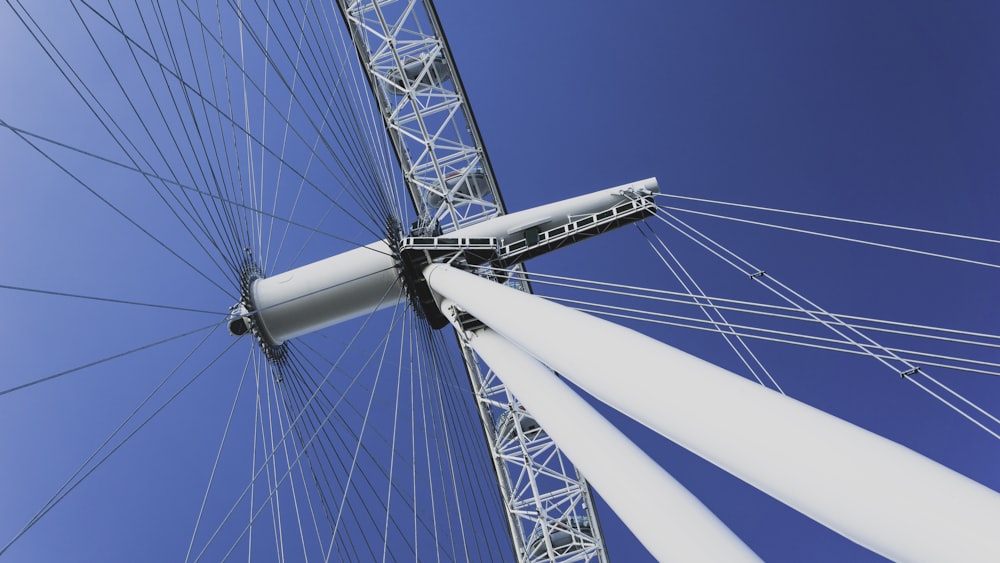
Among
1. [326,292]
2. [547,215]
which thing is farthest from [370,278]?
[547,215]

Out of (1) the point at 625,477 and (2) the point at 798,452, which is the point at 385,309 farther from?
(2) the point at 798,452

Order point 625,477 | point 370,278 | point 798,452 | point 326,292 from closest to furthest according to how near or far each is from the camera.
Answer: point 798,452
point 625,477
point 326,292
point 370,278

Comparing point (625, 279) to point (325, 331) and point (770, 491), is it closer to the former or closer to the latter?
point (325, 331)

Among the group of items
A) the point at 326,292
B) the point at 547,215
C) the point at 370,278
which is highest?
the point at 547,215

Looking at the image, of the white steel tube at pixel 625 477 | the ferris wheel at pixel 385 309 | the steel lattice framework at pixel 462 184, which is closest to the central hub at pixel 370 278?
the white steel tube at pixel 625 477

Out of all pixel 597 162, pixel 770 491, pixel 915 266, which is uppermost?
pixel 597 162

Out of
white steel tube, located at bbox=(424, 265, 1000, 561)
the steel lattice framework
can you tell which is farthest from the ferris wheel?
white steel tube, located at bbox=(424, 265, 1000, 561)

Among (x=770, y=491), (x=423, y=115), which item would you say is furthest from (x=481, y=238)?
(x=770, y=491)
